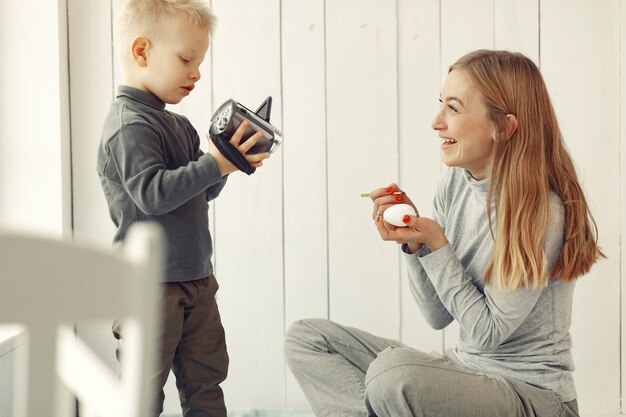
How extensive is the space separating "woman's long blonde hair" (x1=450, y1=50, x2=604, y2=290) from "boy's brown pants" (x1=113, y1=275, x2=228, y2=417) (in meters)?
0.49

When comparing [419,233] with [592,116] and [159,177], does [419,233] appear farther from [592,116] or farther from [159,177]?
[592,116]

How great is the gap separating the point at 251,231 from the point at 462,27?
2.25 ft

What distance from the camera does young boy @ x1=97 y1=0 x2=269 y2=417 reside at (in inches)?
52.6

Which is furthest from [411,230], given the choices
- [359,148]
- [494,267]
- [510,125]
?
[359,148]

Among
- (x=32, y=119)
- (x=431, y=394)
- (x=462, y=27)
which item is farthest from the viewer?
(x=462, y=27)

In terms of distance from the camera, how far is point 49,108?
180cm

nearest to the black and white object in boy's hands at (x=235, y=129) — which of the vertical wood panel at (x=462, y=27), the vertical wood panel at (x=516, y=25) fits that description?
the vertical wood panel at (x=462, y=27)

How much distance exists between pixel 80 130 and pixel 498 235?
3.31 feet

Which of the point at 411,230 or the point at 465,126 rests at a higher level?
the point at 465,126

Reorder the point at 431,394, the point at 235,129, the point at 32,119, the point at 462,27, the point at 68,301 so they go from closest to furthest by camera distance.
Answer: the point at 68,301 → the point at 431,394 → the point at 235,129 → the point at 32,119 → the point at 462,27

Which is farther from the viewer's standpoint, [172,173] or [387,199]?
[387,199]

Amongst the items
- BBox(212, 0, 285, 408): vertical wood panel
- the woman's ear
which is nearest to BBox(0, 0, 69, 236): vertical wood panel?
BBox(212, 0, 285, 408): vertical wood panel

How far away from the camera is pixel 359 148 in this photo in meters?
1.91

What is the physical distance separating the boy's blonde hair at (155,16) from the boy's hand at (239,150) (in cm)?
21
